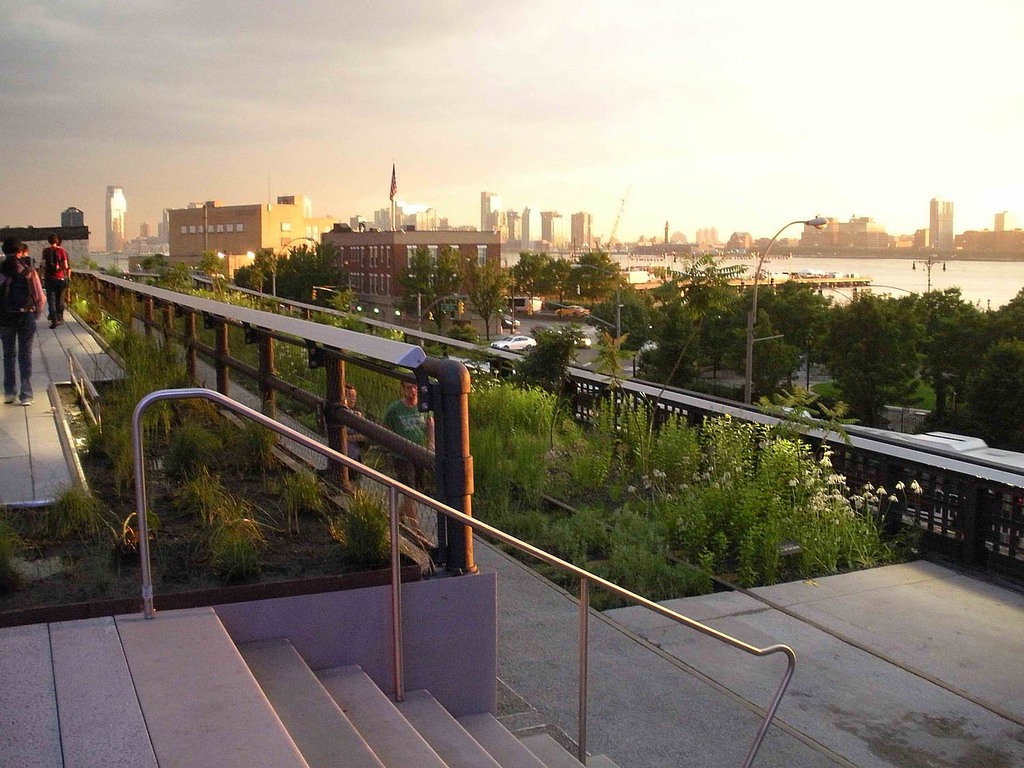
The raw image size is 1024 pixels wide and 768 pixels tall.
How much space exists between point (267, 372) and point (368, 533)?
9.69 ft

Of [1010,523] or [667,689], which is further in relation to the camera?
[1010,523]

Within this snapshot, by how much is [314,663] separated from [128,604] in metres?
0.80

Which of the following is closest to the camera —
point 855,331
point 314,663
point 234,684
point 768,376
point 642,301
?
point 234,684

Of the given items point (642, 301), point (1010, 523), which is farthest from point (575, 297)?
point (1010, 523)

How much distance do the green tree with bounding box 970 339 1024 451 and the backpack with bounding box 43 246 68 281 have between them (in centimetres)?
4624

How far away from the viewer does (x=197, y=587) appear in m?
4.05

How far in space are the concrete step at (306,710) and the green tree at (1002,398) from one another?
170ft

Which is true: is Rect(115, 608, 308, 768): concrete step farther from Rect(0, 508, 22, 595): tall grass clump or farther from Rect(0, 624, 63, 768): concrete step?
Rect(0, 508, 22, 595): tall grass clump

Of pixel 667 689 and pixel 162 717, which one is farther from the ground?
pixel 162 717

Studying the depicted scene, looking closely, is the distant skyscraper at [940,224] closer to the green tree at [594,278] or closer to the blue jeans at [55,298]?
the green tree at [594,278]

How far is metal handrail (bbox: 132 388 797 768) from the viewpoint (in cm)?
370

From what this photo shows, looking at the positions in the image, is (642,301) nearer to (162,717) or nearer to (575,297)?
(575,297)

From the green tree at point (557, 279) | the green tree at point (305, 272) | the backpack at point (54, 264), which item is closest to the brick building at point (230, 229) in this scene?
the green tree at point (557, 279)

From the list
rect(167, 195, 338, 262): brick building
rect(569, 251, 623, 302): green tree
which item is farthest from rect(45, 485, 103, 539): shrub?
rect(167, 195, 338, 262): brick building
